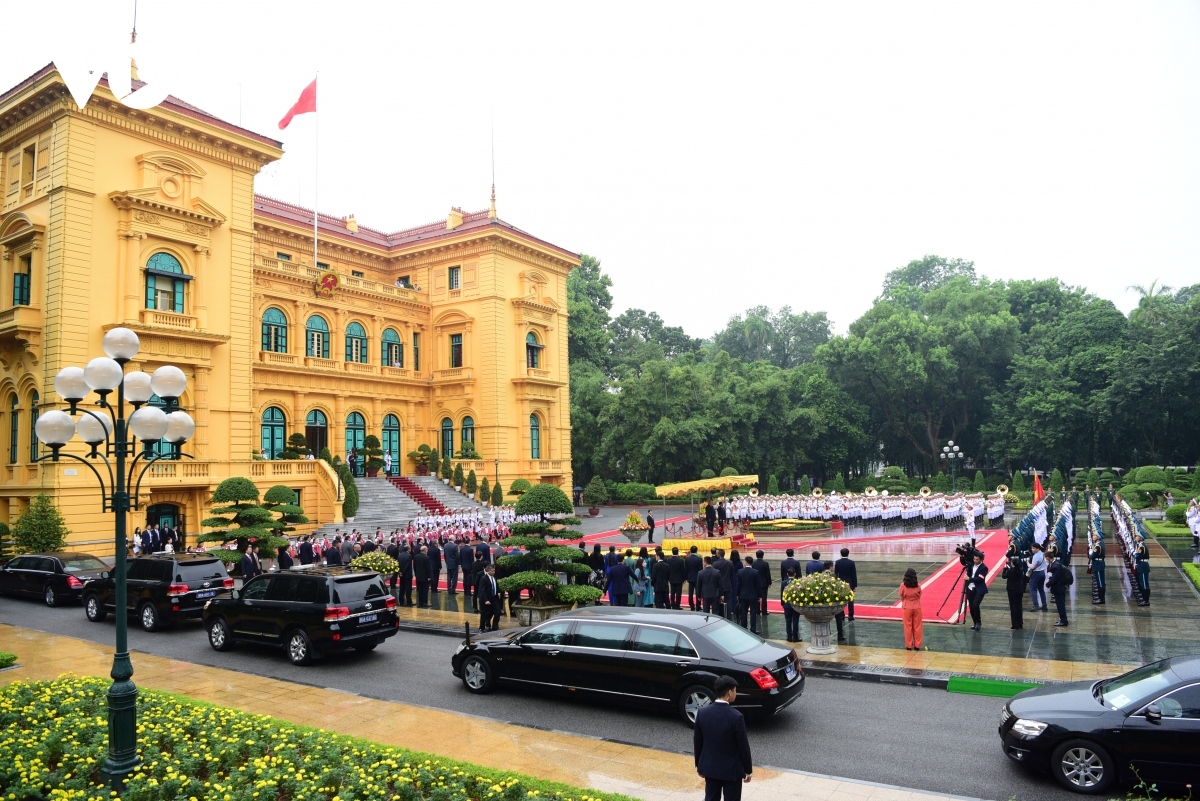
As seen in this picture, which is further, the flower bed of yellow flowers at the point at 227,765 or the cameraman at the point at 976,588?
the cameraman at the point at 976,588

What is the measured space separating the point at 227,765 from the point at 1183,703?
9.15m

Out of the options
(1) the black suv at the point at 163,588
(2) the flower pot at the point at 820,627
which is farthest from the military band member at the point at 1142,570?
(1) the black suv at the point at 163,588

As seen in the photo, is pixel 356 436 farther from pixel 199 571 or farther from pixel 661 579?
pixel 661 579

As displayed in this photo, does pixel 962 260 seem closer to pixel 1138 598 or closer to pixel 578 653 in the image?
pixel 1138 598

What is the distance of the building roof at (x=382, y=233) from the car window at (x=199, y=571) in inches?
1102

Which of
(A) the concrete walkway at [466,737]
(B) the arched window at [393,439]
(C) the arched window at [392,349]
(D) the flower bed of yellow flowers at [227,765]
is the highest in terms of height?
(C) the arched window at [392,349]

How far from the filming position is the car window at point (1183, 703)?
7184mm

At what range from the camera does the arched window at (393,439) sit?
44.4 m

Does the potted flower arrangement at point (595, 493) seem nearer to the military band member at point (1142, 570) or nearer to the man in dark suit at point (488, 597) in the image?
the man in dark suit at point (488, 597)

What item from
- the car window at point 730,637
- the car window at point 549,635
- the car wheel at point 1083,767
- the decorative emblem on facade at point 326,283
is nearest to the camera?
the car wheel at point 1083,767

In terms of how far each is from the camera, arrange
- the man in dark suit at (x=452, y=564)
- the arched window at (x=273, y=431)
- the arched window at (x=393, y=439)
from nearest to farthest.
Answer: the man in dark suit at (x=452, y=564)
the arched window at (x=273, y=431)
the arched window at (x=393, y=439)

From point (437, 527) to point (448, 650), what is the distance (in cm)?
1876

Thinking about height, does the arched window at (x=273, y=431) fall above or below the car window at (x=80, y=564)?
above

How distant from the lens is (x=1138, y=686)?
776 cm
